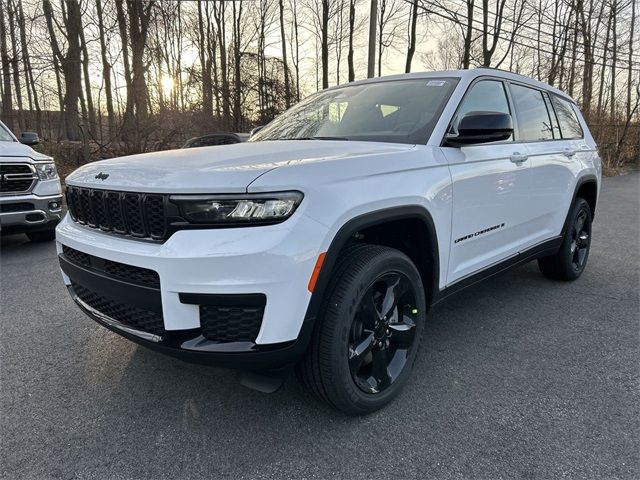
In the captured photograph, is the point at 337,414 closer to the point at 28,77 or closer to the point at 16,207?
the point at 16,207

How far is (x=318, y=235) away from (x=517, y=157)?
2.07 metres

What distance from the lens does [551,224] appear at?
13.1 ft

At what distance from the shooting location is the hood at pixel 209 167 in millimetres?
1869

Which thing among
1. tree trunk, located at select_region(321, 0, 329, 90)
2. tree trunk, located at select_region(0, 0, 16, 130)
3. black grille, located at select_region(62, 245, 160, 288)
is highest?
tree trunk, located at select_region(321, 0, 329, 90)

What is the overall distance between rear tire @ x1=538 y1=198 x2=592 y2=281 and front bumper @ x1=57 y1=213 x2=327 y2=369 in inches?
132

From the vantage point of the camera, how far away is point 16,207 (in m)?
5.53

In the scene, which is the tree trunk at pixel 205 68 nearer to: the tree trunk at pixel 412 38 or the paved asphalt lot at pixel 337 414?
the tree trunk at pixel 412 38

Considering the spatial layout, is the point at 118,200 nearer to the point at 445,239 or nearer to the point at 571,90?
the point at 445,239

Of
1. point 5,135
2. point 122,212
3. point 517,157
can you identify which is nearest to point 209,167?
point 122,212

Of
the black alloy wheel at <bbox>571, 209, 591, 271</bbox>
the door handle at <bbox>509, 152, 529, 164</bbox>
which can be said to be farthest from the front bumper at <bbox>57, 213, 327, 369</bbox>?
the black alloy wheel at <bbox>571, 209, 591, 271</bbox>

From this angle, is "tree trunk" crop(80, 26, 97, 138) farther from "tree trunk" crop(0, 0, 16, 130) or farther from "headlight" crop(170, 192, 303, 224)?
"headlight" crop(170, 192, 303, 224)

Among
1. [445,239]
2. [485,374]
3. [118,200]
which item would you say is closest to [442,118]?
[445,239]

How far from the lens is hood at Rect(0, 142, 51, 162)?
5.49m

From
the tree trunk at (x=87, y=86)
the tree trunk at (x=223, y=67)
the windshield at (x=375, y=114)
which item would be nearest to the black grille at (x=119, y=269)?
the windshield at (x=375, y=114)
